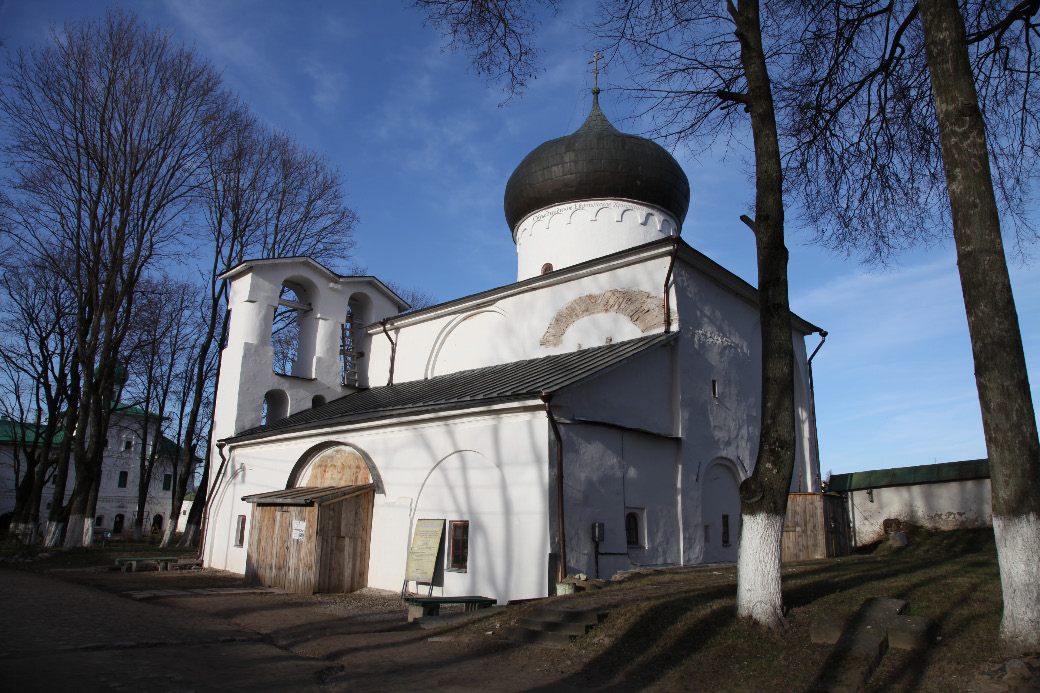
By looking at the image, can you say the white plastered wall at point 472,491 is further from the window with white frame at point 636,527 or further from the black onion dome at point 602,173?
the black onion dome at point 602,173

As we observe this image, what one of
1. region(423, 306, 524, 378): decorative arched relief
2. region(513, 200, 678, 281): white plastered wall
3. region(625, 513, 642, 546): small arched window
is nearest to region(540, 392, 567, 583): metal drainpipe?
region(625, 513, 642, 546): small arched window

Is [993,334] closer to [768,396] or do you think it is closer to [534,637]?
[768,396]

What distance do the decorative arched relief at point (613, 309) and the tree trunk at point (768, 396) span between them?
5883 mm

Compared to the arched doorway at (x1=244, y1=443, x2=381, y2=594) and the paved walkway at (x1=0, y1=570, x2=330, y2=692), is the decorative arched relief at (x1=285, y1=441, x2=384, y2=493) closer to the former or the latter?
the arched doorway at (x1=244, y1=443, x2=381, y2=594)

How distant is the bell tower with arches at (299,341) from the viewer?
57.5ft

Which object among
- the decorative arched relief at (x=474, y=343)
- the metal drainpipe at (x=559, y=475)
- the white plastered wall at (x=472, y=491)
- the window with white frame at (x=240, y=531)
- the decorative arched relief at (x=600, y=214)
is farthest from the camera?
the decorative arched relief at (x=600, y=214)

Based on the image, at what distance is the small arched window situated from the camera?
448 inches

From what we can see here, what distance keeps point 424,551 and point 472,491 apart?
1300 mm

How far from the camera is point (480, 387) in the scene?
1273 centimetres

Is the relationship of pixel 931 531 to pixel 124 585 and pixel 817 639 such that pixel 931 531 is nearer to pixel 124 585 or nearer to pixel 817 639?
pixel 817 639

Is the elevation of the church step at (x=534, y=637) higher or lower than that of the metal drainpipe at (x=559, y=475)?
lower

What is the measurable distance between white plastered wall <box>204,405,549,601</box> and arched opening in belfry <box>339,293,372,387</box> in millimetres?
5548

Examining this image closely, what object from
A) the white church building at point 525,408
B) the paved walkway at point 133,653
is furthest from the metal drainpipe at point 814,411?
the paved walkway at point 133,653

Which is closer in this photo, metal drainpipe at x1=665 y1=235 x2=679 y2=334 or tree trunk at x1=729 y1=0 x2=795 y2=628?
tree trunk at x1=729 y1=0 x2=795 y2=628
